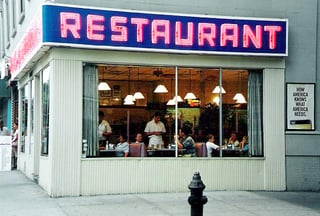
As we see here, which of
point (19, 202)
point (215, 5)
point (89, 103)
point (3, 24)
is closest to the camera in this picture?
point (19, 202)

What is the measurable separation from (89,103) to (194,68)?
2.73 meters

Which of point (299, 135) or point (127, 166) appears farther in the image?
point (299, 135)

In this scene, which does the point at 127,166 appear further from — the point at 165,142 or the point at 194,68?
the point at 194,68

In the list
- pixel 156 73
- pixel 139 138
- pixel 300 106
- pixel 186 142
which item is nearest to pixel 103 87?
pixel 156 73

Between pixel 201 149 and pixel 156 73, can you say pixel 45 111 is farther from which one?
pixel 201 149

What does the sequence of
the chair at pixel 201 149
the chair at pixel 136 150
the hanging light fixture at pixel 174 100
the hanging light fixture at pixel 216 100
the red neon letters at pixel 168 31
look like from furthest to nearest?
the hanging light fixture at pixel 216 100, the chair at pixel 201 149, the hanging light fixture at pixel 174 100, the chair at pixel 136 150, the red neon letters at pixel 168 31

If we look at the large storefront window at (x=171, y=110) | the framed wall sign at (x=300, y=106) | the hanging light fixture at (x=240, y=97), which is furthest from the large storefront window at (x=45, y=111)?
the framed wall sign at (x=300, y=106)

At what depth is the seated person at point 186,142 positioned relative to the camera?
14.1 metres

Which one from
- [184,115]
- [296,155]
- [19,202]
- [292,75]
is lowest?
[19,202]

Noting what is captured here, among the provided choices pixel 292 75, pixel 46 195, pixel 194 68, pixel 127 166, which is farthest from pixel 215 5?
pixel 46 195

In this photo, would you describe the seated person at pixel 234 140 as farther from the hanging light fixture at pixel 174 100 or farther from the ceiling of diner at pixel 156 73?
the hanging light fixture at pixel 174 100

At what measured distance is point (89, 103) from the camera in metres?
13.3

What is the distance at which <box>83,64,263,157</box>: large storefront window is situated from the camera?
1348 centimetres

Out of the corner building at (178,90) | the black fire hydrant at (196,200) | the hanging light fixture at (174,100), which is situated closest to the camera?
the black fire hydrant at (196,200)
